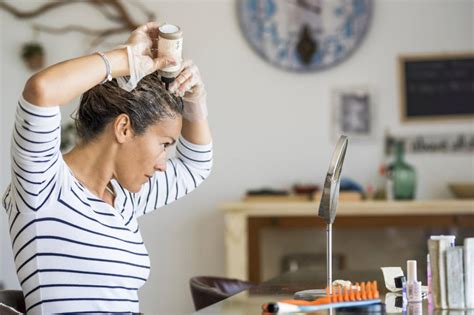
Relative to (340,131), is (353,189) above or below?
below

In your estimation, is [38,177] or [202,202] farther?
[202,202]

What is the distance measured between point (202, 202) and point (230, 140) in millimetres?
418

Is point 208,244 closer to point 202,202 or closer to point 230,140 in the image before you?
point 202,202

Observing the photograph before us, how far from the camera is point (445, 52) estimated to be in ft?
17.4

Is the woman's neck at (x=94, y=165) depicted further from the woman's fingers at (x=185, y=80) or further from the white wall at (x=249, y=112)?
the white wall at (x=249, y=112)

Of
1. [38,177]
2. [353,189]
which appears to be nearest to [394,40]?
[353,189]

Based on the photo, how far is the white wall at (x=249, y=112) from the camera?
5.30 m

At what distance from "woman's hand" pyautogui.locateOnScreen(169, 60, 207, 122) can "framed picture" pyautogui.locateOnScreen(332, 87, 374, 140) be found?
286cm

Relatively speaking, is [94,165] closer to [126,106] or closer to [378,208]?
[126,106]

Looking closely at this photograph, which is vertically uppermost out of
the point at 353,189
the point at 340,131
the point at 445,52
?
the point at 445,52

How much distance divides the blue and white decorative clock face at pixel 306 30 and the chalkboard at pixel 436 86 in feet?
1.18

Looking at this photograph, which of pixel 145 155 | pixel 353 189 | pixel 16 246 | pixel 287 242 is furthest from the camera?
pixel 287 242

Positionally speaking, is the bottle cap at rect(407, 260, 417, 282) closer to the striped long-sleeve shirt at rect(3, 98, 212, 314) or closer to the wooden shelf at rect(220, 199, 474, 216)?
the striped long-sleeve shirt at rect(3, 98, 212, 314)

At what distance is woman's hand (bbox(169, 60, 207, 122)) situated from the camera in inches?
88.7
